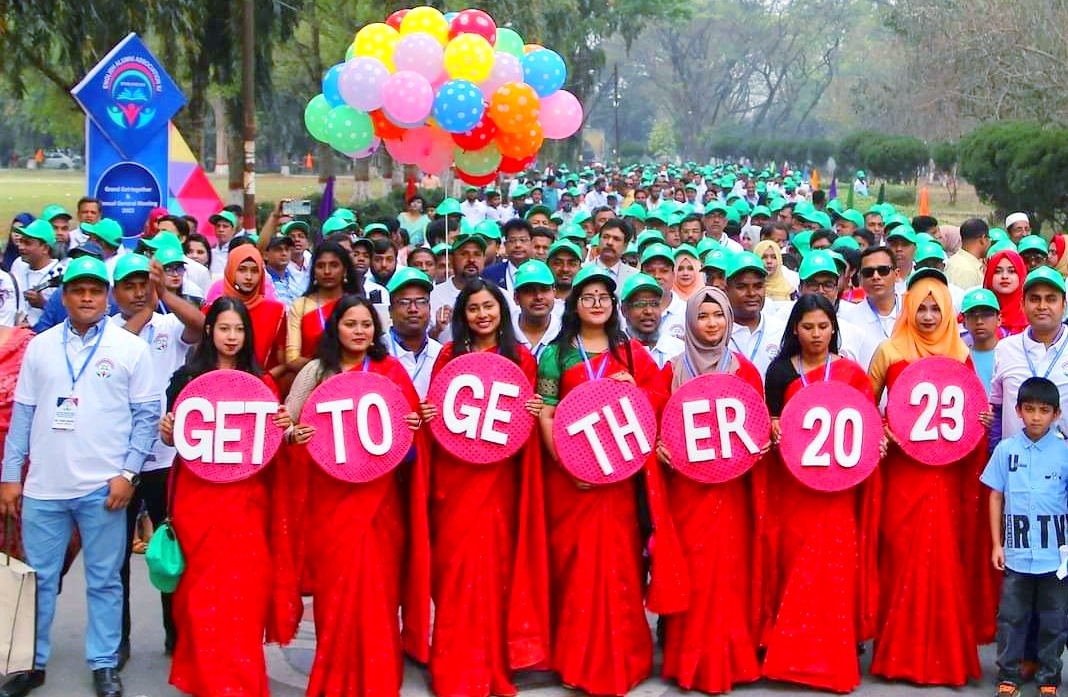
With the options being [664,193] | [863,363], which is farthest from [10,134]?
[863,363]

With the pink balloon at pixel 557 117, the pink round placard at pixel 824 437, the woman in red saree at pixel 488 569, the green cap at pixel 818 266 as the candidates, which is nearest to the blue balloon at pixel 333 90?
the pink balloon at pixel 557 117

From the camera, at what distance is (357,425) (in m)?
5.61

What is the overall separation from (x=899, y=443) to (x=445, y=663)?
211cm

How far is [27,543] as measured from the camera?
18.9 feet

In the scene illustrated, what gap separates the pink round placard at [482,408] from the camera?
5691 mm

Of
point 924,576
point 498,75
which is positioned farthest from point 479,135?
point 924,576

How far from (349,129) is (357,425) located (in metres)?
5.83

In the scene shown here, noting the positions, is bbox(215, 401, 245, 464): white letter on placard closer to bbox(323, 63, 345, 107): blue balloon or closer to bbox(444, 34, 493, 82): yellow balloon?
bbox(444, 34, 493, 82): yellow balloon

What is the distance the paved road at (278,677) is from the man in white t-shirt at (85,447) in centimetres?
20

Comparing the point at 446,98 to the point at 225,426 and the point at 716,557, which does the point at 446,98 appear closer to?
the point at 225,426

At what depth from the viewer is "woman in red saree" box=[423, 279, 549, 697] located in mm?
5797

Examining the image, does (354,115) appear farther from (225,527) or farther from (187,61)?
(187,61)

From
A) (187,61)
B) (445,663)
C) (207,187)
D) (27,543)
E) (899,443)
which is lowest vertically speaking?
(445,663)

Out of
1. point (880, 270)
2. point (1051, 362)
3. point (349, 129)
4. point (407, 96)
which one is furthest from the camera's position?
point (349, 129)
